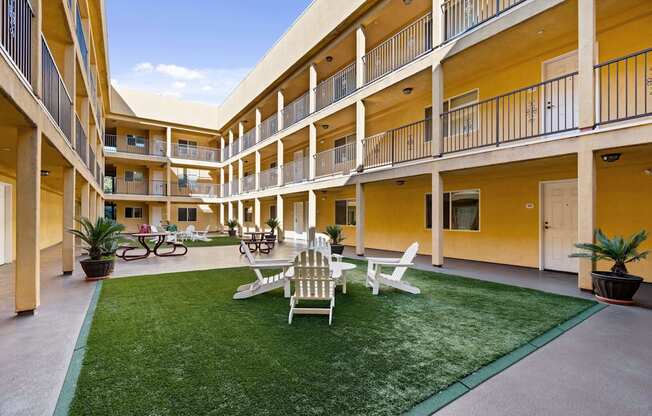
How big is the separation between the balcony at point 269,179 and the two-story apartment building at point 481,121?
5.68 ft

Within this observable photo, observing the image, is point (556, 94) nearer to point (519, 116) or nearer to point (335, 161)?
point (519, 116)

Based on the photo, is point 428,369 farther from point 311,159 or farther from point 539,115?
point 311,159

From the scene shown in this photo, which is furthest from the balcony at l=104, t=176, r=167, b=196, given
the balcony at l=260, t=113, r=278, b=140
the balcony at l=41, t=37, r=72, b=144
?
the balcony at l=41, t=37, r=72, b=144

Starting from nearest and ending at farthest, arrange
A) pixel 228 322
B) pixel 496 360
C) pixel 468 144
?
pixel 496 360 < pixel 228 322 < pixel 468 144

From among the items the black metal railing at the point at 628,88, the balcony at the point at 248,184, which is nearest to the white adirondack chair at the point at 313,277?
the black metal railing at the point at 628,88

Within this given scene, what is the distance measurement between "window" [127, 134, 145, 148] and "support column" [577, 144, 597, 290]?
1141 inches

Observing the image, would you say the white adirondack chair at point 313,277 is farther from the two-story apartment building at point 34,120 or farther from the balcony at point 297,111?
the balcony at point 297,111

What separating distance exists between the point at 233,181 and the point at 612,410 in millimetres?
24276

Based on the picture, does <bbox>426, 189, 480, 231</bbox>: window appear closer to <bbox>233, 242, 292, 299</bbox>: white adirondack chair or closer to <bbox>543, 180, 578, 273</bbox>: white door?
<bbox>543, 180, 578, 273</bbox>: white door

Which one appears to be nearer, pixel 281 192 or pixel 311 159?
pixel 311 159

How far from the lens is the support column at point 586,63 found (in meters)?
6.17

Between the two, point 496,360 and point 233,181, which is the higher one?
point 233,181

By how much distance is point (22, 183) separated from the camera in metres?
4.91

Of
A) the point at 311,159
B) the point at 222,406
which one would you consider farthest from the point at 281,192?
the point at 222,406
